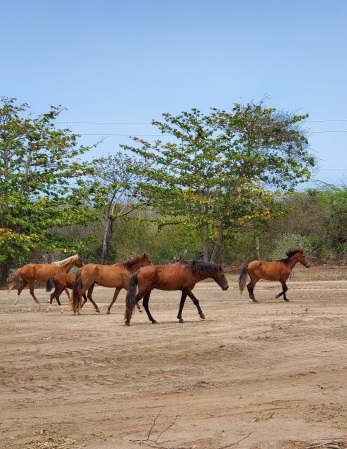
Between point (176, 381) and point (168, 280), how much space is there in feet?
22.2

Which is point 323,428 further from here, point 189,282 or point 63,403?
point 189,282

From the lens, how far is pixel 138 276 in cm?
1711

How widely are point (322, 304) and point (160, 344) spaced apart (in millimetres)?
9212

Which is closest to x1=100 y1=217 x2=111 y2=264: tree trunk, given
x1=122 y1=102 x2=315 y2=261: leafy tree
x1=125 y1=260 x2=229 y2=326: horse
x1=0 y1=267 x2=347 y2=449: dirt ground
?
x1=122 y1=102 x2=315 y2=261: leafy tree

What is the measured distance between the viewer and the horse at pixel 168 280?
55.6 feet

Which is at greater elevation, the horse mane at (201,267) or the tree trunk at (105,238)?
the tree trunk at (105,238)

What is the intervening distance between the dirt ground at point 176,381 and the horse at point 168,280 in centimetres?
47

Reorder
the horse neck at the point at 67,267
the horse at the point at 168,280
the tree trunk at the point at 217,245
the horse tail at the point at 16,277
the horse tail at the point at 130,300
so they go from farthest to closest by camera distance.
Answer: the tree trunk at the point at 217,245
the horse tail at the point at 16,277
the horse neck at the point at 67,267
the horse at the point at 168,280
the horse tail at the point at 130,300

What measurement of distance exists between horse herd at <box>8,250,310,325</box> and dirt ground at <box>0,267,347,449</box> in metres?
0.75

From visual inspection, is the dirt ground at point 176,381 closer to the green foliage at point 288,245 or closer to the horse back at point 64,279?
the horse back at point 64,279

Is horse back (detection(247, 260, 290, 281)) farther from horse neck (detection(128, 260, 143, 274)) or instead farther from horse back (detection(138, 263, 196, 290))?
horse back (detection(138, 263, 196, 290))

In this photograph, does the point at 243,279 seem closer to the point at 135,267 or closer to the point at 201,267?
the point at 135,267

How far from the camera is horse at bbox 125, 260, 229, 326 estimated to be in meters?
17.0

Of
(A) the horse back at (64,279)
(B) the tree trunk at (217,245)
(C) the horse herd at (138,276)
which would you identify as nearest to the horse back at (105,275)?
(C) the horse herd at (138,276)
